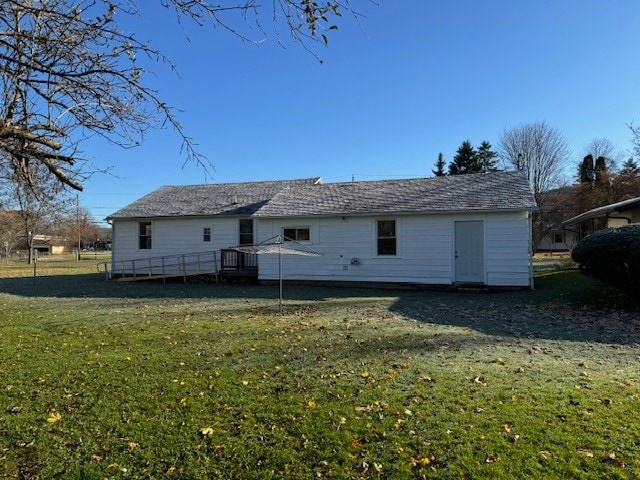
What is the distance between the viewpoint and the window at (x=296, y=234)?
17767mm

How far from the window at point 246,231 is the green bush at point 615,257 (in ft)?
43.3

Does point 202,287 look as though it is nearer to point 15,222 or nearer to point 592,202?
point 592,202

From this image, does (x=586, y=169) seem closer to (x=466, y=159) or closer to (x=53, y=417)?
(x=466, y=159)

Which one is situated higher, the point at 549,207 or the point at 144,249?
the point at 549,207

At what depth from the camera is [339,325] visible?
9.01 m

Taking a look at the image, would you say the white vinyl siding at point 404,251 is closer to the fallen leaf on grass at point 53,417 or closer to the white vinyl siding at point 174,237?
the white vinyl siding at point 174,237

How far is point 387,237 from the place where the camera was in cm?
1661

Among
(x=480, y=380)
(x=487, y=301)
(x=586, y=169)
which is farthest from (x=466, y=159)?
(x=480, y=380)

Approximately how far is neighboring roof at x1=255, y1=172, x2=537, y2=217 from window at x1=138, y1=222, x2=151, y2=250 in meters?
6.91

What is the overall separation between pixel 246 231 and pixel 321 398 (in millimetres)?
16073

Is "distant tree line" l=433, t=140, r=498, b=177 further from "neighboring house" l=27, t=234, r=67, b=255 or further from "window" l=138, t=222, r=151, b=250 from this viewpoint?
"neighboring house" l=27, t=234, r=67, b=255

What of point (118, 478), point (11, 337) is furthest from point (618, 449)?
point (11, 337)

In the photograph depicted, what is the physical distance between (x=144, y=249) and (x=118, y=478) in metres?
19.7

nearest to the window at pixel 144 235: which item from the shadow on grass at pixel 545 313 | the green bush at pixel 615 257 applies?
the shadow on grass at pixel 545 313
